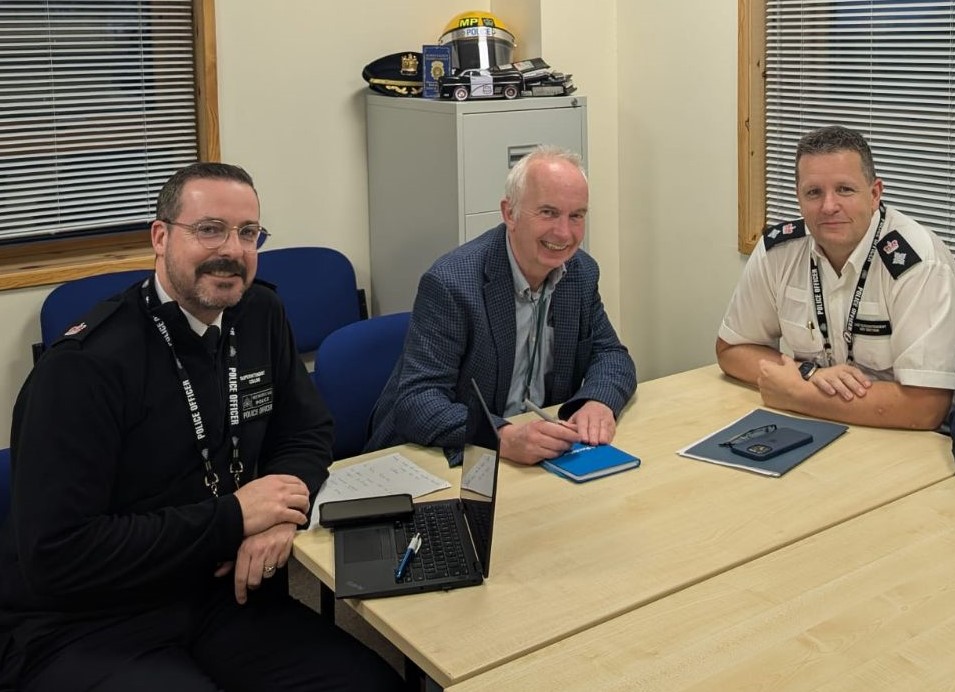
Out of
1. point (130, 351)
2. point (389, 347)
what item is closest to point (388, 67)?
point (389, 347)

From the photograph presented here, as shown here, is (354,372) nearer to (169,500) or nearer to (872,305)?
(169,500)

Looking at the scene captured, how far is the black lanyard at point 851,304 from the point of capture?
2.76m

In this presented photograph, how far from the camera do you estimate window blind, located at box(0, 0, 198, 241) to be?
3.74 meters

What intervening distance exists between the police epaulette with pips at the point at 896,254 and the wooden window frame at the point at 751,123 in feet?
4.50

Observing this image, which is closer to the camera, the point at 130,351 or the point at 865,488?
the point at 130,351

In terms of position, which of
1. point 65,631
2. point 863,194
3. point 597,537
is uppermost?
point 863,194

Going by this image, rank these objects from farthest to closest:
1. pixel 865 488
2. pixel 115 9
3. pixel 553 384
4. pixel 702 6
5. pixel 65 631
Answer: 1. pixel 702 6
2. pixel 115 9
3. pixel 553 384
4. pixel 865 488
5. pixel 65 631

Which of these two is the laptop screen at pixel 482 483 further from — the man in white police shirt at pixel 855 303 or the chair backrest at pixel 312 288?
the chair backrest at pixel 312 288

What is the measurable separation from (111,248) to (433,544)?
244 centimetres

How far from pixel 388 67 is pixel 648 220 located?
1212 millimetres

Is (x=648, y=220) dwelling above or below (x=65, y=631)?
above

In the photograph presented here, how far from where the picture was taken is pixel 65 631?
2.08 meters

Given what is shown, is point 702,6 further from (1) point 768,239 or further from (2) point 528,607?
(2) point 528,607

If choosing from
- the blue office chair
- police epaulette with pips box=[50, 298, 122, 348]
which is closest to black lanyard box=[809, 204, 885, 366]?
police epaulette with pips box=[50, 298, 122, 348]
